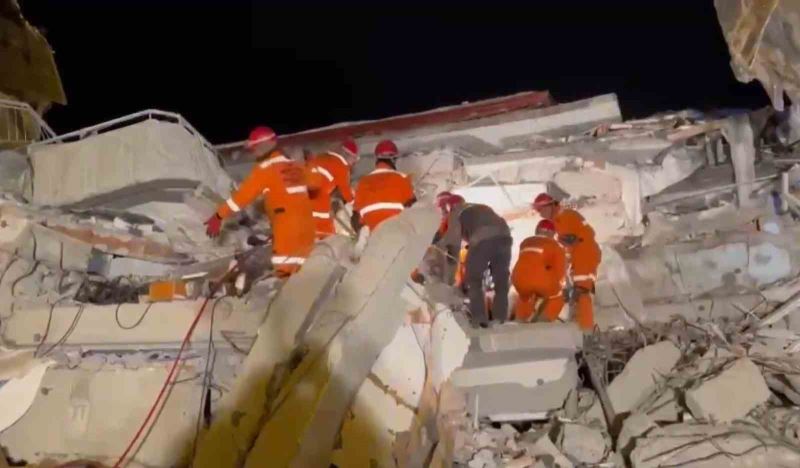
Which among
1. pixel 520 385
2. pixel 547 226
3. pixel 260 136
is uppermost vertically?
pixel 260 136

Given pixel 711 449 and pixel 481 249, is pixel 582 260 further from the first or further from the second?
pixel 711 449

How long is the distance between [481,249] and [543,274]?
0.95m

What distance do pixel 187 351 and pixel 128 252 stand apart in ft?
9.81

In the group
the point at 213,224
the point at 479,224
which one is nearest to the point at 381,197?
the point at 479,224

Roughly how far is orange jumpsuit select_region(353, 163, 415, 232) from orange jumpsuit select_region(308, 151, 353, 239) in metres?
0.28

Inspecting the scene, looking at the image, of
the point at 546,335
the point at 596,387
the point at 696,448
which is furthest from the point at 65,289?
the point at 696,448

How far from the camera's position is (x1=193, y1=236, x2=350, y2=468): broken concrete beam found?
4836 mm

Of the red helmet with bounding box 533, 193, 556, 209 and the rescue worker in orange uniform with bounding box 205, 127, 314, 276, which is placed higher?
the rescue worker in orange uniform with bounding box 205, 127, 314, 276

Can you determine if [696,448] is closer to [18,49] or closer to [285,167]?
[285,167]

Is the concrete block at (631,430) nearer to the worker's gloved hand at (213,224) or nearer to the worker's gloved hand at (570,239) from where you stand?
the worker's gloved hand at (570,239)

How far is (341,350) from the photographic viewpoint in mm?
5152

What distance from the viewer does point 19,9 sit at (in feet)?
46.8

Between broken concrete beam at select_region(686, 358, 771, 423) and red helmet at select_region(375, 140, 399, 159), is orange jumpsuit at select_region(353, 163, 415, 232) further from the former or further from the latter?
broken concrete beam at select_region(686, 358, 771, 423)

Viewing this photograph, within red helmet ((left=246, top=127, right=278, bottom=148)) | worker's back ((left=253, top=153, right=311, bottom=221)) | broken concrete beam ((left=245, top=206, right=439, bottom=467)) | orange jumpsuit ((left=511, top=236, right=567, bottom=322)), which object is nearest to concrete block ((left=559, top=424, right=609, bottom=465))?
broken concrete beam ((left=245, top=206, right=439, bottom=467))
